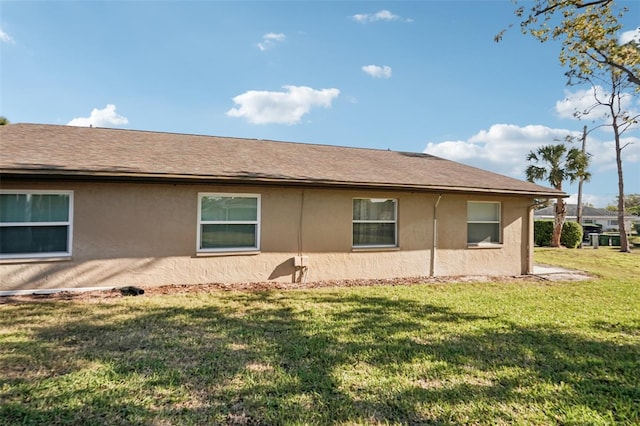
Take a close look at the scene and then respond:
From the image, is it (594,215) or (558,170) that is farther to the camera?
(594,215)

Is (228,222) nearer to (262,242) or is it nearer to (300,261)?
(262,242)

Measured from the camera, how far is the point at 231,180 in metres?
7.64

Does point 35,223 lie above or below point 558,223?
below

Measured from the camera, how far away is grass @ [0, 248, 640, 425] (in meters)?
2.97

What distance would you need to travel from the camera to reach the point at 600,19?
40.0 feet

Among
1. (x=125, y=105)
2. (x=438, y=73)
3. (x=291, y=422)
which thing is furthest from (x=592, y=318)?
(x=125, y=105)

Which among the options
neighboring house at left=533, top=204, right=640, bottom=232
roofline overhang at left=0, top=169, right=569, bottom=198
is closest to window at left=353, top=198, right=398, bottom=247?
roofline overhang at left=0, top=169, right=569, bottom=198

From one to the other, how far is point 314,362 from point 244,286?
14.6ft

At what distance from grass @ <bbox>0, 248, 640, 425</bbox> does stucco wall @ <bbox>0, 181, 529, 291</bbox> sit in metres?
1.01

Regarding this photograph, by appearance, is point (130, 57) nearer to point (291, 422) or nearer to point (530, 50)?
point (291, 422)

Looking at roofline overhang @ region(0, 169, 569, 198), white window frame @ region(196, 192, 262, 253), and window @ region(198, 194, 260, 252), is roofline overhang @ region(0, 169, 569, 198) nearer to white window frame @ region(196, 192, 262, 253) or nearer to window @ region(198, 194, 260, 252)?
white window frame @ region(196, 192, 262, 253)

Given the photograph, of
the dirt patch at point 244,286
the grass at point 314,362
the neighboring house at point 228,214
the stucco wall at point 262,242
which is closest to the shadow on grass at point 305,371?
the grass at point 314,362

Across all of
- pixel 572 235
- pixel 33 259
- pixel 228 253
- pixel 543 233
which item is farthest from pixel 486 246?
pixel 543 233

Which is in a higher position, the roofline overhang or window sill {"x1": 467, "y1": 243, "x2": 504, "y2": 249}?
the roofline overhang
